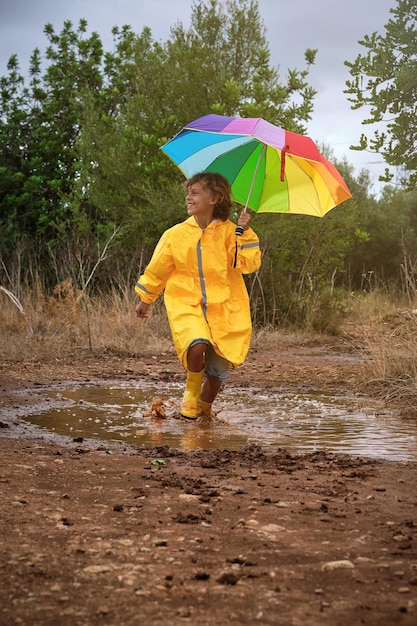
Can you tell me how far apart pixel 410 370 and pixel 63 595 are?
5.79m

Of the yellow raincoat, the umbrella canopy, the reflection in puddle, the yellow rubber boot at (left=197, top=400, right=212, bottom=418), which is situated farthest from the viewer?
the umbrella canopy

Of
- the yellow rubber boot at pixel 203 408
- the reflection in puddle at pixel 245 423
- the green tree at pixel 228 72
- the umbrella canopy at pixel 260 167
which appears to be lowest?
the reflection in puddle at pixel 245 423

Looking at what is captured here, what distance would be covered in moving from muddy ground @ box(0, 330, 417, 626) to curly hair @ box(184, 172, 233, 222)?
2027 millimetres

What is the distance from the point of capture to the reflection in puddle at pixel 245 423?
5898mm

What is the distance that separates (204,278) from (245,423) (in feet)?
3.76

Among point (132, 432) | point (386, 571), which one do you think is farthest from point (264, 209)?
point (386, 571)

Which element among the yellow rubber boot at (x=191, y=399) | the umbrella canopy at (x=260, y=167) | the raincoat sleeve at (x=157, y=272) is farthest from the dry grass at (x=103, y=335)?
the raincoat sleeve at (x=157, y=272)

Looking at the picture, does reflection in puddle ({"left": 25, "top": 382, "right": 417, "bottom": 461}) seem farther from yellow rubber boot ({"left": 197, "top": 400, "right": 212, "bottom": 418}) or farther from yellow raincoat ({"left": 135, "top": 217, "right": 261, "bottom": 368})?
yellow raincoat ({"left": 135, "top": 217, "right": 261, "bottom": 368})

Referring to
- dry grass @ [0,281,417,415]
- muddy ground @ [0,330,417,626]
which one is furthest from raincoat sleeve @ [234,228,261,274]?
dry grass @ [0,281,417,415]

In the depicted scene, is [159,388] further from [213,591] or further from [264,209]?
[213,591]

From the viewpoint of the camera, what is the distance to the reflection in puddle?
5898mm

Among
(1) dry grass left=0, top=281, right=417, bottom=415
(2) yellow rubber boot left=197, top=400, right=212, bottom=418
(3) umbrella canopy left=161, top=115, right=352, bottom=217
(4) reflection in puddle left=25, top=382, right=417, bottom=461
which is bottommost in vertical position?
(4) reflection in puddle left=25, top=382, right=417, bottom=461

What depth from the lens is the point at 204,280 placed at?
6688 mm

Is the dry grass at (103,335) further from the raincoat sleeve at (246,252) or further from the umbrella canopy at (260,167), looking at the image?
the raincoat sleeve at (246,252)
